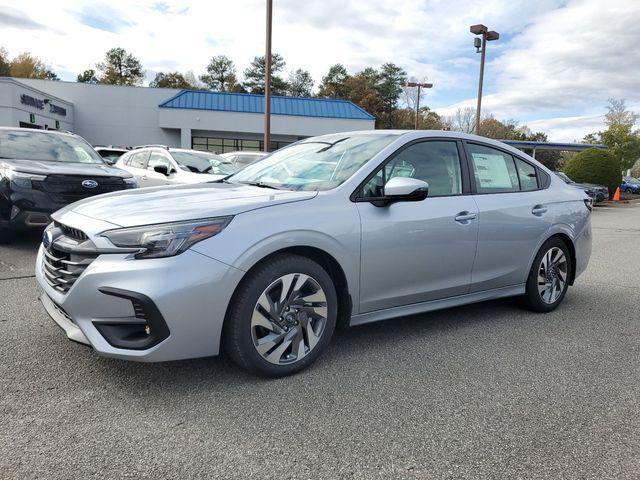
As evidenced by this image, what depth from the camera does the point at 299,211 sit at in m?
3.17

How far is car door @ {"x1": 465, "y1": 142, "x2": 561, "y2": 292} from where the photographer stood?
4188 millimetres

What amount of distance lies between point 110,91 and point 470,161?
38.4m

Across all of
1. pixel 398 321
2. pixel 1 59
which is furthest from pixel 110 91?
pixel 398 321

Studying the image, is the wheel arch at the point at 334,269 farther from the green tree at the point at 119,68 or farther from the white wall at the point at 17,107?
the green tree at the point at 119,68

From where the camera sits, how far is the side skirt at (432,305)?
357 cm

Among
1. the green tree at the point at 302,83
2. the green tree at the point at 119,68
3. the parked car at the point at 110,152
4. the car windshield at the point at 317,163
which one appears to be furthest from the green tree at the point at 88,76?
the car windshield at the point at 317,163

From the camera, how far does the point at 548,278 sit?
4.80 metres

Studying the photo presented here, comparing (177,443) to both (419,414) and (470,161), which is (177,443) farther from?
(470,161)

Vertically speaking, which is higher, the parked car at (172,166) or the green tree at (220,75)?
the green tree at (220,75)

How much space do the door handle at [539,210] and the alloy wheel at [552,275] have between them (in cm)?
39

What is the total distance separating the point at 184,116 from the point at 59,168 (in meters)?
30.9

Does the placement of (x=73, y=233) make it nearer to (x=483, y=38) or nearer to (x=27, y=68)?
(x=483, y=38)

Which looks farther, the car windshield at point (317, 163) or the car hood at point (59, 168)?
the car hood at point (59, 168)

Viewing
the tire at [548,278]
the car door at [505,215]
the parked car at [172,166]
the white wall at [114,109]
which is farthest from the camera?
the white wall at [114,109]
